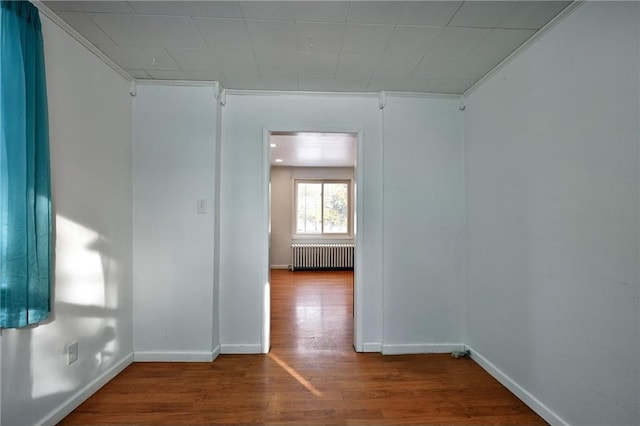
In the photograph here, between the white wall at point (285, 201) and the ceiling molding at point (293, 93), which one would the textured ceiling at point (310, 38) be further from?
the white wall at point (285, 201)

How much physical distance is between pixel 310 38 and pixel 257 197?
4.45 ft

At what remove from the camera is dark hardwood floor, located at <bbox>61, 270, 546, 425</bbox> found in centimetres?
179

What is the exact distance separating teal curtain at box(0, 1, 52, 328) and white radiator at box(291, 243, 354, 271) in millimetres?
5424

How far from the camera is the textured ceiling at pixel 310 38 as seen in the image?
1.62 metres

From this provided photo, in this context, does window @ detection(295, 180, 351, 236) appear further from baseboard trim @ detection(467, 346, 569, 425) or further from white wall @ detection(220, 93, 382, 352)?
baseboard trim @ detection(467, 346, 569, 425)

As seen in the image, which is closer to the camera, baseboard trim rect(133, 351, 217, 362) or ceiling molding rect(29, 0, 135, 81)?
ceiling molding rect(29, 0, 135, 81)

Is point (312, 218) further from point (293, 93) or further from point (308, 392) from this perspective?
point (308, 392)

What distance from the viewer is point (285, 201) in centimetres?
712

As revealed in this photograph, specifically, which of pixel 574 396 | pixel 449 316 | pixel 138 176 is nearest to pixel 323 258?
pixel 449 316

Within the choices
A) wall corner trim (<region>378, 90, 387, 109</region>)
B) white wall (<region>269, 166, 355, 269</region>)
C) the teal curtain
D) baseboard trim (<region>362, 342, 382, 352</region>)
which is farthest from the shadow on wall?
white wall (<region>269, 166, 355, 269</region>)

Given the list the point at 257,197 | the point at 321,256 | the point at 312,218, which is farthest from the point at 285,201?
the point at 257,197

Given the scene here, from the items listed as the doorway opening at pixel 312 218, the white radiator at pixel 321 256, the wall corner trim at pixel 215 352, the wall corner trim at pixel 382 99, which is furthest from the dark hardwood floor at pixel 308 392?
the white radiator at pixel 321 256

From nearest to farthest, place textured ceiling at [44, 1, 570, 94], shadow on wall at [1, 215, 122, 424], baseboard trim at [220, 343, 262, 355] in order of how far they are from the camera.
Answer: shadow on wall at [1, 215, 122, 424] → textured ceiling at [44, 1, 570, 94] → baseboard trim at [220, 343, 262, 355]

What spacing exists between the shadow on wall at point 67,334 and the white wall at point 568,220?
9.77 ft
